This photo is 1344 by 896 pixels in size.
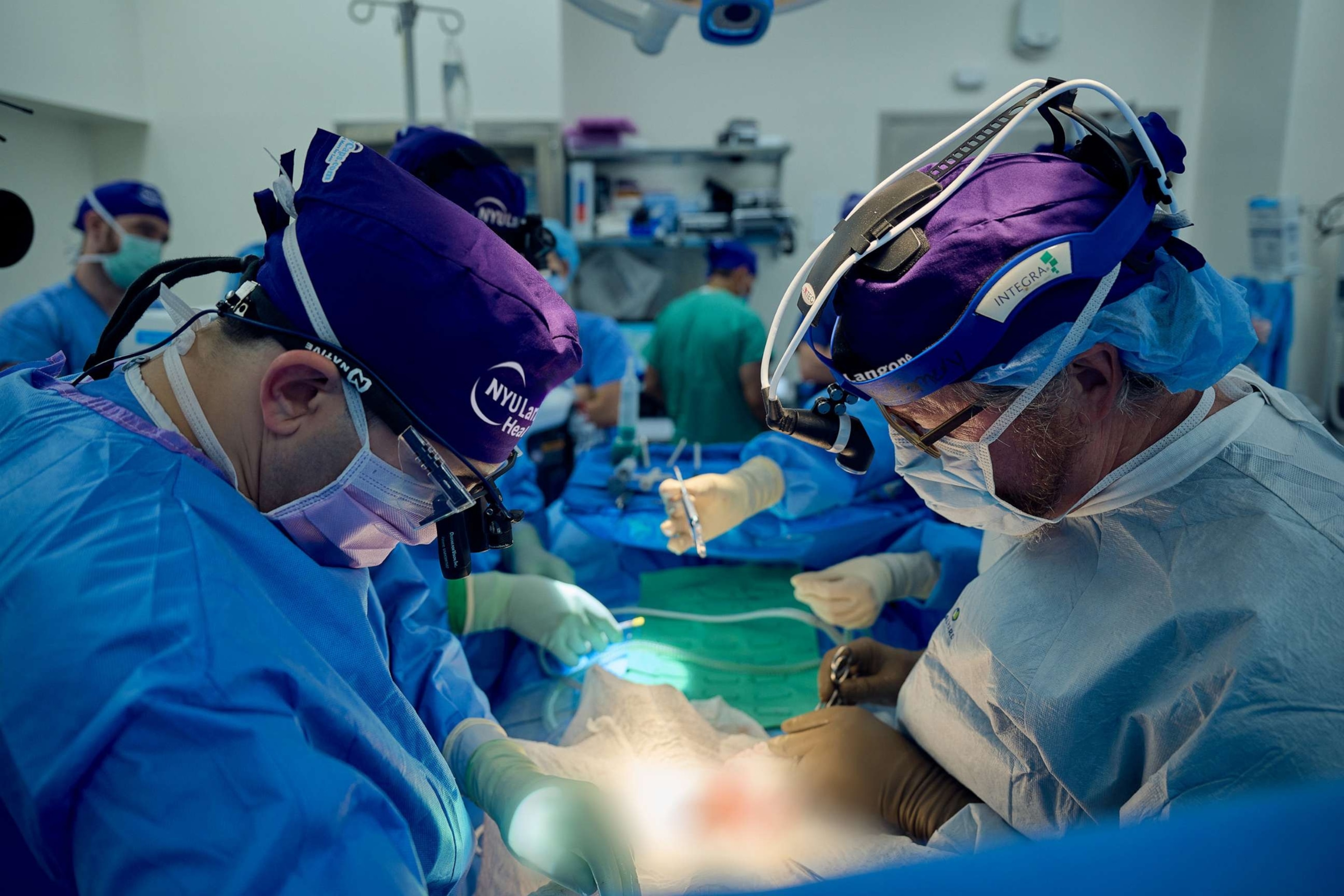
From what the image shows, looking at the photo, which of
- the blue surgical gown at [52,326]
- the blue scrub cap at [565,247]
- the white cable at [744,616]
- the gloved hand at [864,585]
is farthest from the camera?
the blue scrub cap at [565,247]

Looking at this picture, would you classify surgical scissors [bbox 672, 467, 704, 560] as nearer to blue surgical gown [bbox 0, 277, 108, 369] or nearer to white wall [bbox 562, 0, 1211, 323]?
blue surgical gown [bbox 0, 277, 108, 369]

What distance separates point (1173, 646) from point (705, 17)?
131 centimetres

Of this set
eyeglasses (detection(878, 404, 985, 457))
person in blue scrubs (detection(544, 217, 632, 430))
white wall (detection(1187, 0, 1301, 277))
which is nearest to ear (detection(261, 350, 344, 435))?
eyeglasses (detection(878, 404, 985, 457))

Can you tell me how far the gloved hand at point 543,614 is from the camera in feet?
5.73

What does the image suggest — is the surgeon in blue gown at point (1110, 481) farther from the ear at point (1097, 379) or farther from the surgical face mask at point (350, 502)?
the surgical face mask at point (350, 502)

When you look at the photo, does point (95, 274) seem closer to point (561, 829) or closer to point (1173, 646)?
point (561, 829)

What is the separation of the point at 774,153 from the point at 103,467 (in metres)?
5.44

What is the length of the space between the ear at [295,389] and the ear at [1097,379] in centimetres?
86

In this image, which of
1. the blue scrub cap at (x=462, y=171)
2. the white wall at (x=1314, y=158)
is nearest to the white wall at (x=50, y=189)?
the blue scrub cap at (x=462, y=171)

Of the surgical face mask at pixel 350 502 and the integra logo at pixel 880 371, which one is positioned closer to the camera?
the surgical face mask at pixel 350 502

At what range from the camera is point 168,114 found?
16.0 feet

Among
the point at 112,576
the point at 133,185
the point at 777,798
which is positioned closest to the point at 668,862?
the point at 777,798

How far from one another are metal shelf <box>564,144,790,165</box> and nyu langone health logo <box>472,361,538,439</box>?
4765 mm

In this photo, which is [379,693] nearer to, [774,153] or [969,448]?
[969,448]
